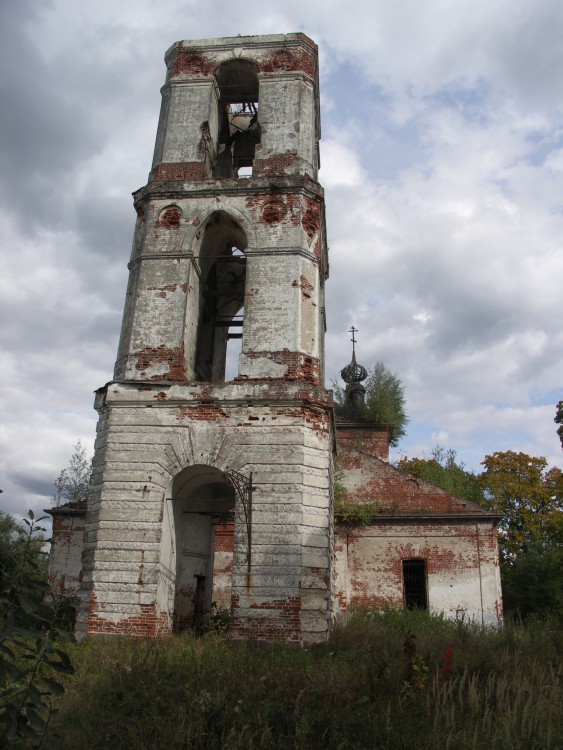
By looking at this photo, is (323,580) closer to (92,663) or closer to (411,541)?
(92,663)

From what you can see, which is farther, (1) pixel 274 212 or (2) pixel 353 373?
(2) pixel 353 373

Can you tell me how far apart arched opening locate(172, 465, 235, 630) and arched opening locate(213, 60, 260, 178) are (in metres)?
7.10

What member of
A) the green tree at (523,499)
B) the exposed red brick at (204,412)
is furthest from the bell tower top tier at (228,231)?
the green tree at (523,499)

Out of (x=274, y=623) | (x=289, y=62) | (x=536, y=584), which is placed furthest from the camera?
(x=536, y=584)

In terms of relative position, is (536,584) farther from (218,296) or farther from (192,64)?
(192,64)

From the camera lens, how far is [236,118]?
16.1m

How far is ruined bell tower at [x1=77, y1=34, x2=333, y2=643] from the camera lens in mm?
9844

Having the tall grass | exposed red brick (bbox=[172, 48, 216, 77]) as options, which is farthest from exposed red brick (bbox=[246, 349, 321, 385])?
exposed red brick (bbox=[172, 48, 216, 77])

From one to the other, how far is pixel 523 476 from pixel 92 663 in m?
25.1

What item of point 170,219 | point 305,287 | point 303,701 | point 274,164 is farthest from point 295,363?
point 303,701

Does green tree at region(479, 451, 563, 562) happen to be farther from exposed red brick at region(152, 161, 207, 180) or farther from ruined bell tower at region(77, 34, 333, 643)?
exposed red brick at region(152, 161, 207, 180)

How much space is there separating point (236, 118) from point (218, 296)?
5.04 m

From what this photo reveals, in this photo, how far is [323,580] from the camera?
9.81 meters

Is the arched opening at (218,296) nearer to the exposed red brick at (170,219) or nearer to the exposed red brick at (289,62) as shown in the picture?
the exposed red brick at (170,219)
